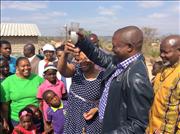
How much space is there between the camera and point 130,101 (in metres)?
2.41

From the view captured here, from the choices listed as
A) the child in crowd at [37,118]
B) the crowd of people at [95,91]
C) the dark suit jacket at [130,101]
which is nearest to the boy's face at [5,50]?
the crowd of people at [95,91]

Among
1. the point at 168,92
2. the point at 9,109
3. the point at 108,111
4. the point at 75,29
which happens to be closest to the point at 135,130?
the point at 108,111

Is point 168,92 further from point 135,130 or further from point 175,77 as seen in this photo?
point 135,130

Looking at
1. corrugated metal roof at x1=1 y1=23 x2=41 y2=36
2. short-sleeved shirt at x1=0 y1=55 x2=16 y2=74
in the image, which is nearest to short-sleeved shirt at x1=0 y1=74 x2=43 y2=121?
short-sleeved shirt at x1=0 y1=55 x2=16 y2=74

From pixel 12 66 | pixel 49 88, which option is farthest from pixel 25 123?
pixel 12 66

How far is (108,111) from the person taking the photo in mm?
2605

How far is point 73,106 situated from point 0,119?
1688mm

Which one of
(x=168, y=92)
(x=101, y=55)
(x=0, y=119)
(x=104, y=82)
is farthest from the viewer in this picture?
(x=0, y=119)

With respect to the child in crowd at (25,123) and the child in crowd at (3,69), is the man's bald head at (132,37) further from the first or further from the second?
the child in crowd at (3,69)

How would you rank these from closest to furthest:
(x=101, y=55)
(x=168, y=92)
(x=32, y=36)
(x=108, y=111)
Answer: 1. (x=108, y=111)
2. (x=168, y=92)
3. (x=101, y=55)
4. (x=32, y=36)

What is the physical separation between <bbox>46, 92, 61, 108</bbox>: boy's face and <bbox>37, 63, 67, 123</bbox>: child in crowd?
166 mm

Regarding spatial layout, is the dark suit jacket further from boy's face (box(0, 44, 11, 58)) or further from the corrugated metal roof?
the corrugated metal roof

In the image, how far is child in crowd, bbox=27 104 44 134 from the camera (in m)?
5.08

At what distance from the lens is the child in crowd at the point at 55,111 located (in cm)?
490
